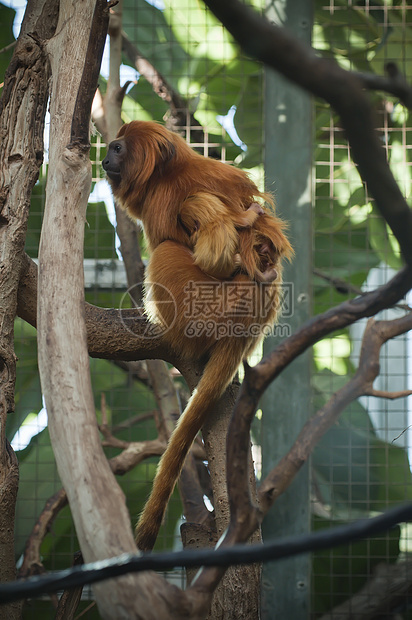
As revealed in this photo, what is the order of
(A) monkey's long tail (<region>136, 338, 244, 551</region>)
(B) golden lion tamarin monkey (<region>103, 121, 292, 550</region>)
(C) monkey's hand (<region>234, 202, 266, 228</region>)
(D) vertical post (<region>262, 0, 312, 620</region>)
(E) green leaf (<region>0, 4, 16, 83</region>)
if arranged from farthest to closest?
(E) green leaf (<region>0, 4, 16, 83</region>) → (D) vertical post (<region>262, 0, 312, 620</region>) → (C) monkey's hand (<region>234, 202, 266, 228</region>) → (B) golden lion tamarin monkey (<region>103, 121, 292, 550</region>) → (A) monkey's long tail (<region>136, 338, 244, 551</region>)

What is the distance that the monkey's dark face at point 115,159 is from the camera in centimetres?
193

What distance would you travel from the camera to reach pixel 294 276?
2.25 metres

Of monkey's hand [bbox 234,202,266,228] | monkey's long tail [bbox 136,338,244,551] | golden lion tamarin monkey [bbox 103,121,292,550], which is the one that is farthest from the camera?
monkey's hand [bbox 234,202,266,228]

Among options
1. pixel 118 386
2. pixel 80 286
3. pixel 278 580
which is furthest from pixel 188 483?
pixel 80 286

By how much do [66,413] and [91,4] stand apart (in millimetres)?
1057

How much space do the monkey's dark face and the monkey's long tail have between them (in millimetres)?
683

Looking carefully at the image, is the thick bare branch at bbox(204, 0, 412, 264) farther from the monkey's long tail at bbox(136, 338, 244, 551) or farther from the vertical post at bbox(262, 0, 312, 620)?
the vertical post at bbox(262, 0, 312, 620)

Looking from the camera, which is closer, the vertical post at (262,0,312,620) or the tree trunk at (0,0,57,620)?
the tree trunk at (0,0,57,620)

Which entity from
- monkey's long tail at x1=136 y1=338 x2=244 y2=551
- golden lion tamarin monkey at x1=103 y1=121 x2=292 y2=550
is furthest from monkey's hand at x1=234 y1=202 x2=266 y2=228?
monkey's long tail at x1=136 y1=338 x2=244 y2=551

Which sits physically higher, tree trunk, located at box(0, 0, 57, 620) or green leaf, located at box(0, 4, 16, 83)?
green leaf, located at box(0, 4, 16, 83)

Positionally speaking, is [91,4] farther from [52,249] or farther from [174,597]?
[174,597]

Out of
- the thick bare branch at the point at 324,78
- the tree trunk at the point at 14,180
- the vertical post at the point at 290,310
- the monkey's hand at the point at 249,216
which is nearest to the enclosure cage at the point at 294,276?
the vertical post at the point at 290,310

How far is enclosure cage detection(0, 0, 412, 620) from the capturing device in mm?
2260

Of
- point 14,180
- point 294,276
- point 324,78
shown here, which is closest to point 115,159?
point 14,180
